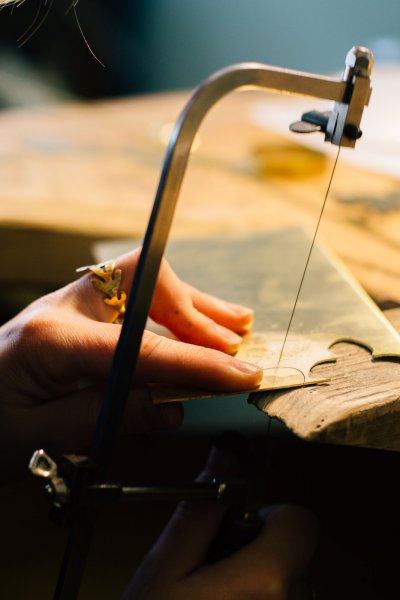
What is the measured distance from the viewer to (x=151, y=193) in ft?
5.16

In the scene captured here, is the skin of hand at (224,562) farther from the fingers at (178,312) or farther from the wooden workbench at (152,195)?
the wooden workbench at (152,195)

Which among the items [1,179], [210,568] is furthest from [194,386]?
[1,179]

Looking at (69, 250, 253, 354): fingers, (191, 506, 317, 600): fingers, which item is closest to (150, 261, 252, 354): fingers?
(69, 250, 253, 354): fingers

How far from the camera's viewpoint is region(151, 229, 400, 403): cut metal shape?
0.73 m

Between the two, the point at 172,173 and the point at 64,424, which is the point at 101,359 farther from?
the point at 172,173

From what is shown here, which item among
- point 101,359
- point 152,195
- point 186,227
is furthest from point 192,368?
point 152,195

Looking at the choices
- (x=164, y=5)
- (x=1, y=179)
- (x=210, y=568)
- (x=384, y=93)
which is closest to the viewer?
(x=210, y=568)

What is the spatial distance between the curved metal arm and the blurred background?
194 cm

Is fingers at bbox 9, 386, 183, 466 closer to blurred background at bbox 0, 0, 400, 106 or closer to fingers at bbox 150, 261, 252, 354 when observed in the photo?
fingers at bbox 150, 261, 252, 354

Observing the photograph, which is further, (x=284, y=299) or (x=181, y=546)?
(x=284, y=299)

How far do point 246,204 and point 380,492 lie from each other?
0.65m

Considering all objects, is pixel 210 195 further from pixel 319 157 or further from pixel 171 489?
pixel 171 489

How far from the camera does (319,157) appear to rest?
1.76 meters

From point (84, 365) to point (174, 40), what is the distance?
2.27 metres
